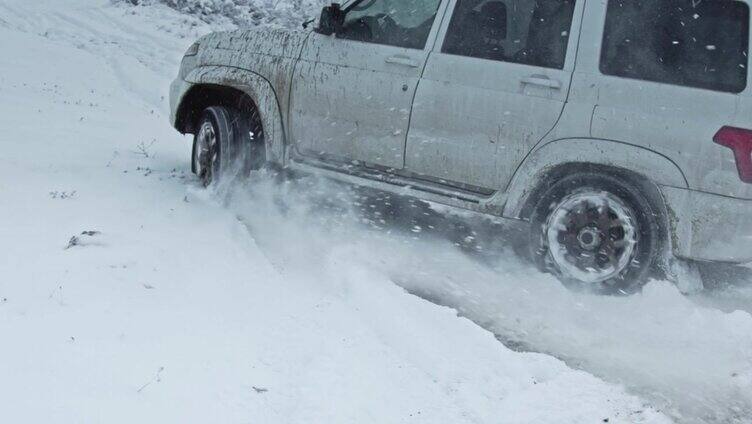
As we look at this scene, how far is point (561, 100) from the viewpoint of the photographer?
15.3 feet

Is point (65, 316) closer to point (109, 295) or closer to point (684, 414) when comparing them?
point (109, 295)

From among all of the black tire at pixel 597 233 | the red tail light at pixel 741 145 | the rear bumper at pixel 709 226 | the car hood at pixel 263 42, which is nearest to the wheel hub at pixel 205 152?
the car hood at pixel 263 42

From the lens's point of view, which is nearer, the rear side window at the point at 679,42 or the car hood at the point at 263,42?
the rear side window at the point at 679,42

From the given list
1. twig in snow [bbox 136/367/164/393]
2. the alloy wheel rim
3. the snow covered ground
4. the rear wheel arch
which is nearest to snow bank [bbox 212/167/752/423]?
the snow covered ground

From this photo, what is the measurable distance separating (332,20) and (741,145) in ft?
9.26

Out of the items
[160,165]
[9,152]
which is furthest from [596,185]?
[9,152]

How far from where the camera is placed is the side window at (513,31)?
475 centimetres

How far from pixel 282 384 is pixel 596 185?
7.99ft

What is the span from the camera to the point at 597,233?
15.4ft

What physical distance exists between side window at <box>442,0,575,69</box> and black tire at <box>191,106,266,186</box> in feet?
5.73

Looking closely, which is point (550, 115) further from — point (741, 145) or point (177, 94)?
point (177, 94)

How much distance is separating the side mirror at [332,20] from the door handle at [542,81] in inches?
59.0

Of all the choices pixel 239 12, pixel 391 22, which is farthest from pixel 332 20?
pixel 239 12

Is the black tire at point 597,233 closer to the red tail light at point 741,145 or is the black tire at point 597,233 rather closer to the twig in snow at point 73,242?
the red tail light at point 741,145
